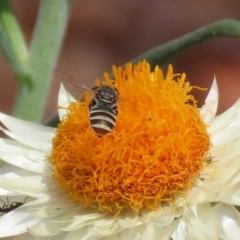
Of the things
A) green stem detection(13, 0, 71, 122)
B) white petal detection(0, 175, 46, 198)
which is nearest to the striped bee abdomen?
white petal detection(0, 175, 46, 198)

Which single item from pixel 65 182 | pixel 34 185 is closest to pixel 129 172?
pixel 65 182

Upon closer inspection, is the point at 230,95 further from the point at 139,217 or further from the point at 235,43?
the point at 139,217

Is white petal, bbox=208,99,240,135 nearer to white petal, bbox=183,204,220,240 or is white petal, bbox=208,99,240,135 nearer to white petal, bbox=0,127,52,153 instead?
white petal, bbox=183,204,220,240

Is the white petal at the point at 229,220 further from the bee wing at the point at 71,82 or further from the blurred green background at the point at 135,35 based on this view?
the blurred green background at the point at 135,35

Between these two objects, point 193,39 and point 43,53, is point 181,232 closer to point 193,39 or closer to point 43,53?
point 193,39

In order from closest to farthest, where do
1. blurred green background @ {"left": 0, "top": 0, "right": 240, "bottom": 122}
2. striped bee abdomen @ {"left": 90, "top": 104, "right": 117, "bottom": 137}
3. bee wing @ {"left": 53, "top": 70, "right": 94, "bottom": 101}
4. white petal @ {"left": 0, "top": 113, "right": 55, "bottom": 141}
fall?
striped bee abdomen @ {"left": 90, "top": 104, "right": 117, "bottom": 137} → bee wing @ {"left": 53, "top": 70, "right": 94, "bottom": 101} → white petal @ {"left": 0, "top": 113, "right": 55, "bottom": 141} → blurred green background @ {"left": 0, "top": 0, "right": 240, "bottom": 122}

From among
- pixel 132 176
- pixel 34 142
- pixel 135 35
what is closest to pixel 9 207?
pixel 34 142

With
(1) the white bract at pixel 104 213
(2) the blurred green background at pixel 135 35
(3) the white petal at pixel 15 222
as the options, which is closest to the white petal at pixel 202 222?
(1) the white bract at pixel 104 213
